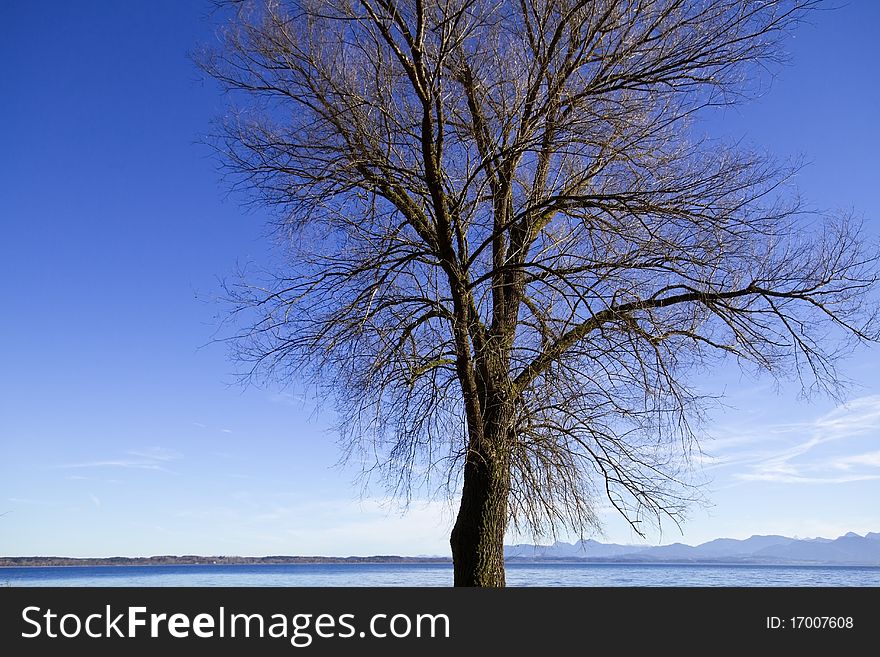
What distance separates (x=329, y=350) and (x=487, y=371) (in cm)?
173

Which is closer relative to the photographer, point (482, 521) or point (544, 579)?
point (482, 521)

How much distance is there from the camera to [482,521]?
8141 millimetres

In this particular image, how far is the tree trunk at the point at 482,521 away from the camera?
8.05 m

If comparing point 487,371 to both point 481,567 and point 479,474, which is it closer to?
point 479,474

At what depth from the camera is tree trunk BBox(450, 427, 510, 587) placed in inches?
317

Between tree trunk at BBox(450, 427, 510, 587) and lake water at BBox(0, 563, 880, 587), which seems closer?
tree trunk at BBox(450, 427, 510, 587)

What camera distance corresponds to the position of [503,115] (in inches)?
332

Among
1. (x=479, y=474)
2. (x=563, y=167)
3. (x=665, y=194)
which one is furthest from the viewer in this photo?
(x=563, y=167)

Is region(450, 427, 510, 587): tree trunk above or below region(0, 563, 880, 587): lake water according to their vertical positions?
above
